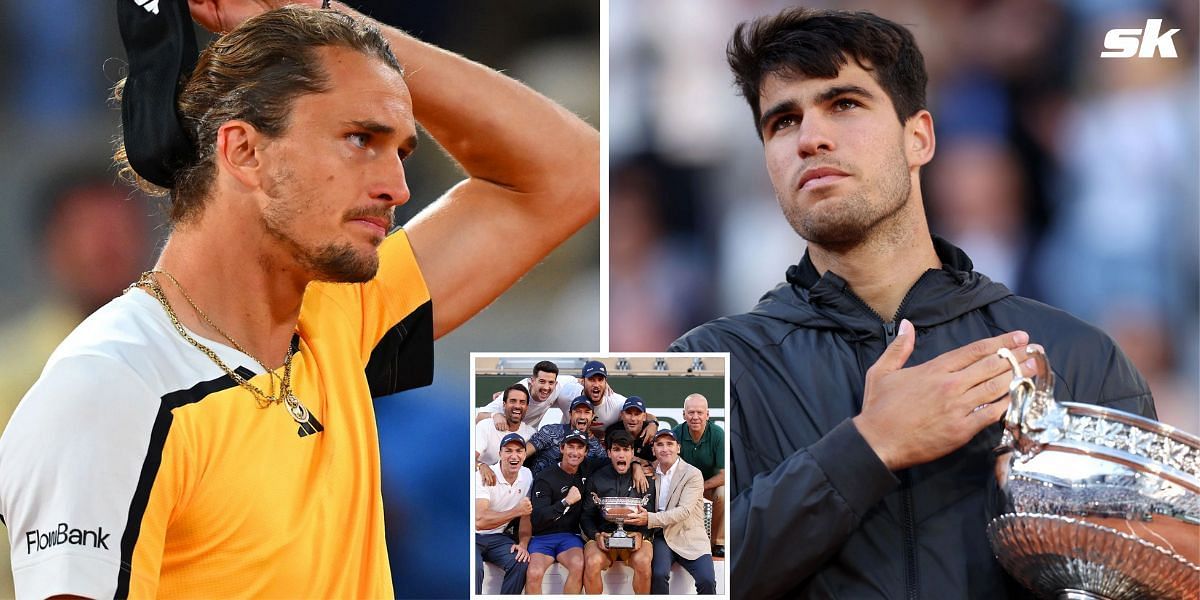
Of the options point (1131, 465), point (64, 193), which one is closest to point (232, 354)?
point (64, 193)

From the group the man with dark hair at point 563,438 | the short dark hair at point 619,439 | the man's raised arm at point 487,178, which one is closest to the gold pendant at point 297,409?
the man's raised arm at point 487,178

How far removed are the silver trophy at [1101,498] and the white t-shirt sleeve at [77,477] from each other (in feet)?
4.16

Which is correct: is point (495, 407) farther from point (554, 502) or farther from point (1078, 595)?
point (1078, 595)

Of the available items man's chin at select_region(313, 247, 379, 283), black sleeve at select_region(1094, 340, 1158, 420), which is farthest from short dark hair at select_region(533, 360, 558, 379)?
black sleeve at select_region(1094, 340, 1158, 420)

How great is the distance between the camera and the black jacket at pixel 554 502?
238 cm

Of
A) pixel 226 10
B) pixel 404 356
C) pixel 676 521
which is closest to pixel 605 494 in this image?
pixel 676 521

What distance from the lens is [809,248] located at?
7.76ft

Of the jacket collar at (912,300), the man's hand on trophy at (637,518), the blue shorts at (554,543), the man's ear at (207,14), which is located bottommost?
the blue shorts at (554,543)

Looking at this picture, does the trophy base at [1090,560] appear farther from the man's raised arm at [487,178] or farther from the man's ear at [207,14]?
the man's ear at [207,14]

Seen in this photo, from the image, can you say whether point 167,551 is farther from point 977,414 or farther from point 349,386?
point 977,414

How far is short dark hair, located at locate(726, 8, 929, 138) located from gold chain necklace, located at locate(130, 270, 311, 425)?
96 cm

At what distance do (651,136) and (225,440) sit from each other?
3.11 feet

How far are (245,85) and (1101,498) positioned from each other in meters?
1.45

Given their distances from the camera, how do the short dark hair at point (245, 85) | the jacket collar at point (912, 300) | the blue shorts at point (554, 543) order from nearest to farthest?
the short dark hair at point (245, 85) < the jacket collar at point (912, 300) < the blue shorts at point (554, 543)
